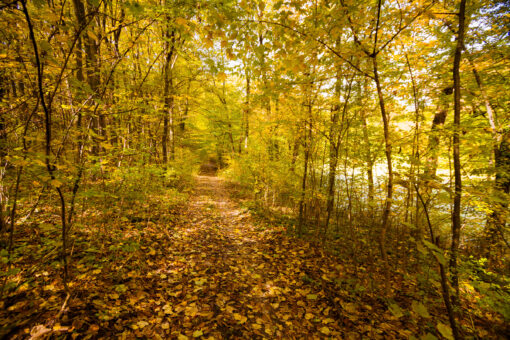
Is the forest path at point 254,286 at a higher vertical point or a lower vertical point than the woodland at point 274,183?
lower

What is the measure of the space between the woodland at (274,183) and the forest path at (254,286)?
31mm

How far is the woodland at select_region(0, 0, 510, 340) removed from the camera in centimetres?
237

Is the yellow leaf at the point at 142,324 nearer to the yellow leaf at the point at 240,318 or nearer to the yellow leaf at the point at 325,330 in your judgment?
the yellow leaf at the point at 240,318

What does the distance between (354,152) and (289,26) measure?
3386mm

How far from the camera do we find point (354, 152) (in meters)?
4.93

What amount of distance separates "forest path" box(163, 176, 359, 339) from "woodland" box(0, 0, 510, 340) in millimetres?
31

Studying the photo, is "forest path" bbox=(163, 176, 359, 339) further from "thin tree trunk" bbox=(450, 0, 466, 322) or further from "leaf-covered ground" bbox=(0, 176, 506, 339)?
"thin tree trunk" bbox=(450, 0, 466, 322)

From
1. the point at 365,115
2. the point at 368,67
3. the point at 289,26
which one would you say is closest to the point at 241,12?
the point at 289,26

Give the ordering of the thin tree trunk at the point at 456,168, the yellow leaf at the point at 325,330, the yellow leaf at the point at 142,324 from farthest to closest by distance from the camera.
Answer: the yellow leaf at the point at 325,330 → the thin tree trunk at the point at 456,168 → the yellow leaf at the point at 142,324

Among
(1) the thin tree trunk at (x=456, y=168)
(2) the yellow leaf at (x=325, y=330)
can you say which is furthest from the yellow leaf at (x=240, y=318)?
(1) the thin tree trunk at (x=456, y=168)

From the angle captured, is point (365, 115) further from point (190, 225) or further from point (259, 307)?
point (190, 225)

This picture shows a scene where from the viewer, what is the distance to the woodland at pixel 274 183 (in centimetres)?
237

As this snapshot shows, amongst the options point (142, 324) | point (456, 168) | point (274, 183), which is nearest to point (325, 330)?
point (142, 324)

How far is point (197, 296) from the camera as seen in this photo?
126 inches
